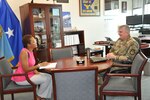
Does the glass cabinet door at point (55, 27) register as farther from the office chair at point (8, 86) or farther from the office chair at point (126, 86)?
the office chair at point (126, 86)

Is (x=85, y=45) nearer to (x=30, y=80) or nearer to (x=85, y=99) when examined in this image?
(x=30, y=80)

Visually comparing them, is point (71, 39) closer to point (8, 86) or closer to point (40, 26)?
point (40, 26)

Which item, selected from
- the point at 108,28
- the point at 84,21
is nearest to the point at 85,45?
the point at 84,21

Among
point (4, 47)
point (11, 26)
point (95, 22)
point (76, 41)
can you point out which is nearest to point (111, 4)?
point (95, 22)

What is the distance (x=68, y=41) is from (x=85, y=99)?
274 cm

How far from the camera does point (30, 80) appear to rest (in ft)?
7.92

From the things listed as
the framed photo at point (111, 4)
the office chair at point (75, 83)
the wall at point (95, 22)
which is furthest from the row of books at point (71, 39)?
the office chair at point (75, 83)

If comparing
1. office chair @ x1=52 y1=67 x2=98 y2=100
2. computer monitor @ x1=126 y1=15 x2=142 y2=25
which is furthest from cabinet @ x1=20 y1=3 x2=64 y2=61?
computer monitor @ x1=126 y1=15 x2=142 y2=25

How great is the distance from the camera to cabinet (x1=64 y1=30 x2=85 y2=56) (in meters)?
4.52

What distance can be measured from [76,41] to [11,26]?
5.40 ft

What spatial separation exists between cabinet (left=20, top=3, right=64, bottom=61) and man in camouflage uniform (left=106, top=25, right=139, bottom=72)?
1.61 m

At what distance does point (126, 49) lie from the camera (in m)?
2.93

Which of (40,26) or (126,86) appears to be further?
(40,26)

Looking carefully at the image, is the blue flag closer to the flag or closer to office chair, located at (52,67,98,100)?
the flag
